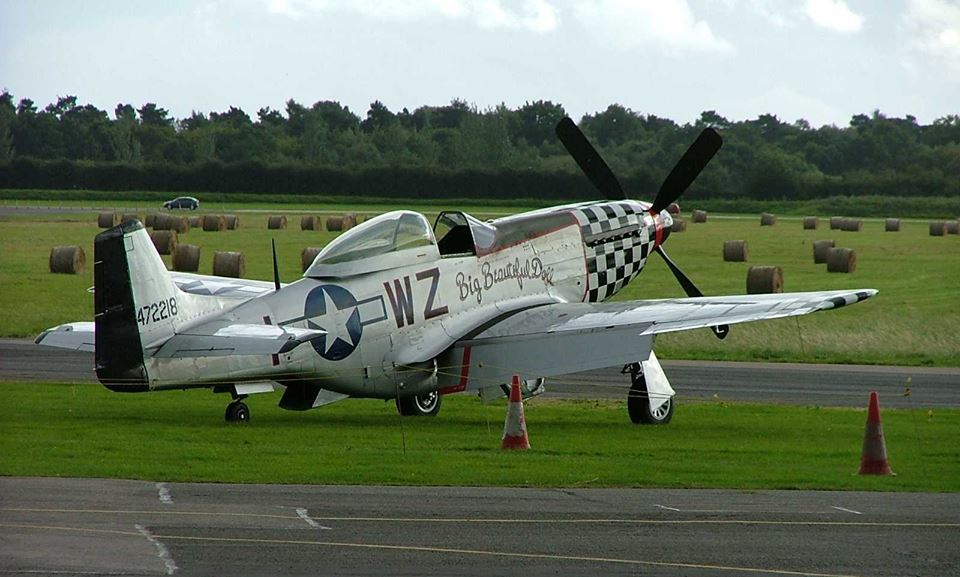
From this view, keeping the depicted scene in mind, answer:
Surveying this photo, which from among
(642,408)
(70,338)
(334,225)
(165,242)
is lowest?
(642,408)

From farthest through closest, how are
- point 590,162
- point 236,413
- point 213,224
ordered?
point 213,224 → point 590,162 → point 236,413

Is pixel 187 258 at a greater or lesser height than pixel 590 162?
lesser

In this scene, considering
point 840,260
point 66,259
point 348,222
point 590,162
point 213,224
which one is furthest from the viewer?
point 213,224

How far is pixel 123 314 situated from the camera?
16125mm

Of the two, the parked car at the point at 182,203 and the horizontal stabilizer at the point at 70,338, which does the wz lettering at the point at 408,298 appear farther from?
the parked car at the point at 182,203

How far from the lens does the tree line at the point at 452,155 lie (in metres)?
79.9

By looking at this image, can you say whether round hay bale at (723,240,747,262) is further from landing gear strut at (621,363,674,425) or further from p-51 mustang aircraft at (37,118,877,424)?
landing gear strut at (621,363,674,425)

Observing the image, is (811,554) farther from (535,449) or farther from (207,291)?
(207,291)

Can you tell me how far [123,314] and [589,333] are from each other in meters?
5.39

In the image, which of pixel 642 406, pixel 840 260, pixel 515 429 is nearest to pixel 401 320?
pixel 515 429

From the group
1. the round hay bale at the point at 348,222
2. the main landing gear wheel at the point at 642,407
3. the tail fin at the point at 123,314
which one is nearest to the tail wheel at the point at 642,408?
the main landing gear wheel at the point at 642,407

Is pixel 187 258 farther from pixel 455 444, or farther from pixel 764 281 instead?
pixel 455 444

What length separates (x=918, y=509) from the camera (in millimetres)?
12742

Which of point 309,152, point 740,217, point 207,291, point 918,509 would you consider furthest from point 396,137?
point 918,509
